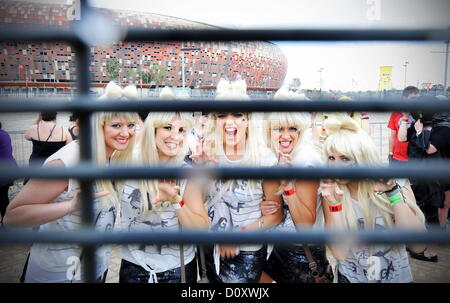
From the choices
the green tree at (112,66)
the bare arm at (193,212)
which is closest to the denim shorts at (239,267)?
the bare arm at (193,212)

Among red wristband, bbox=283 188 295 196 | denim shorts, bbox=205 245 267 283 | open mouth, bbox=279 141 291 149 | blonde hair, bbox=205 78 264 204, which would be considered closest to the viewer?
blonde hair, bbox=205 78 264 204

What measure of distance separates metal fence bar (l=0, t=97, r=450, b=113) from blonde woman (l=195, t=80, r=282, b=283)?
2.40 feet

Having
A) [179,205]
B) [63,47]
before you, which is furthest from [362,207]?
[63,47]

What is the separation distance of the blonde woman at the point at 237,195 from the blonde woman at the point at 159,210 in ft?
0.49

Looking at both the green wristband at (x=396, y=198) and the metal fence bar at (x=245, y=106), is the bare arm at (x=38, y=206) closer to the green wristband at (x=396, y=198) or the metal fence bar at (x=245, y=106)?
the metal fence bar at (x=245, y=106)

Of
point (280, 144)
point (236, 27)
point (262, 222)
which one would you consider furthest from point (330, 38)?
point (262, 222)

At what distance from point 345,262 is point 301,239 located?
58.9 inches

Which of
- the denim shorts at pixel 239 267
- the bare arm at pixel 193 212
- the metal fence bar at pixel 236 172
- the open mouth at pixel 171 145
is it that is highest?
the metal fence bar at pixel 236 172

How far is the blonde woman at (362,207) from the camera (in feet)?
6.38

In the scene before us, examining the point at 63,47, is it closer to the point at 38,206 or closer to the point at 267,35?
the point at 267,35

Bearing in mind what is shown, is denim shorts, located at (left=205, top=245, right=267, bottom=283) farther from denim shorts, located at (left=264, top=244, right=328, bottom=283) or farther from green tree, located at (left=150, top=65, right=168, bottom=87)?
green tree, located at (left=150, top=65, right=168, bottom=87)

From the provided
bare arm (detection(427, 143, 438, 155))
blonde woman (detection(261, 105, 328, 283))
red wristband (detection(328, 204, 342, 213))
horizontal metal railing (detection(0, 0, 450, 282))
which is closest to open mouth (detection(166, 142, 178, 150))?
blonde woman (detection(261, 105, 328, 283))

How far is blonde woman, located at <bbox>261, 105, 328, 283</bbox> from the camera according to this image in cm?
198

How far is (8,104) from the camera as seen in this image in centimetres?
91
